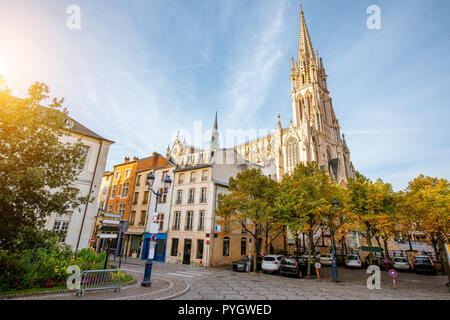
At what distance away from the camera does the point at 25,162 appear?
8727mm

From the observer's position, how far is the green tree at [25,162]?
8.08 metres

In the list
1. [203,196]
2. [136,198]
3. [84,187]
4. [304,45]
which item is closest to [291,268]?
[203,196]

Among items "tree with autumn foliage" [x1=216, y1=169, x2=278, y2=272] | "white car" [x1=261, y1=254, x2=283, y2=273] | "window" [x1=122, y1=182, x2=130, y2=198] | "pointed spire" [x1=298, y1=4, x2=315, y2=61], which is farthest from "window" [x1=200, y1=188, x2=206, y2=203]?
"pointed spire" [x1=298, y1=4, x2=315, y2=61]

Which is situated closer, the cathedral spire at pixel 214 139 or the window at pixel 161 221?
the window at pixel 161 221

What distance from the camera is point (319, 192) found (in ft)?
64.2

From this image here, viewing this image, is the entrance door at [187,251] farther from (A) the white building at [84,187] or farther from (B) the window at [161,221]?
(A) the white building at [84,187]

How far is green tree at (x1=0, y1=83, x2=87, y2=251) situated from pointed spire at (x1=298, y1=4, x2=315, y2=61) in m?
73.5

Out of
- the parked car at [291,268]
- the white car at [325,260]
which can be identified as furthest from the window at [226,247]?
the white car at [325,260]

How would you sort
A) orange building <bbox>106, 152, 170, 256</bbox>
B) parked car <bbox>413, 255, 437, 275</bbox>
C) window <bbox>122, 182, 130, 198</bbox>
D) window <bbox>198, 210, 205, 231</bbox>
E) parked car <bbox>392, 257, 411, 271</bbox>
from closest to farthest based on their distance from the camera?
parked car <bbox>413, 255, 437, 275</bbox>, parked car <bbox>392, 257, 411, 271</bbox>, window <bbox>198, 210, 205, 231</bbox>, orange building <bbox>106, 152, 170, 256</bbox>, window <bbox>122, 182, 130, 198</bbox>

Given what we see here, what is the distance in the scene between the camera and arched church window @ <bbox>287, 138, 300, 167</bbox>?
169 feet

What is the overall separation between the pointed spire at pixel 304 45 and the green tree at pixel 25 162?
73470 mm

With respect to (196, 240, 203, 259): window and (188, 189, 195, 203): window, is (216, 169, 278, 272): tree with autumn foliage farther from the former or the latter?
(188, 189, 195, 203): window

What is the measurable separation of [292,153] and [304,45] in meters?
41.1

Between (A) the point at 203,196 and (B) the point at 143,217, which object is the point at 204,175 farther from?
(B) the point at 143,217
